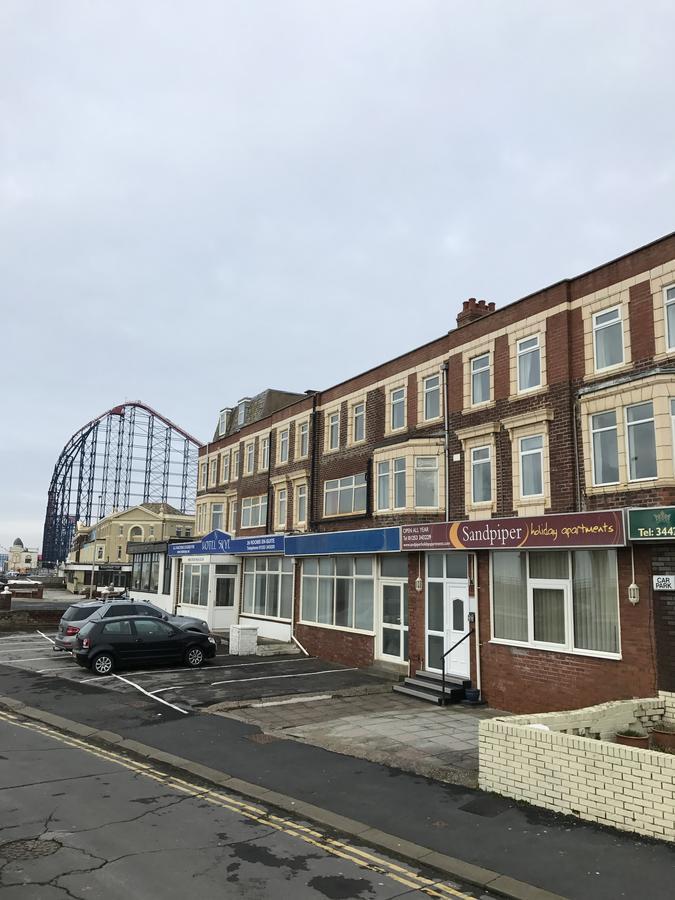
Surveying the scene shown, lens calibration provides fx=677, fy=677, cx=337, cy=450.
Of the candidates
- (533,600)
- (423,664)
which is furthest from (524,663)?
(423,664)

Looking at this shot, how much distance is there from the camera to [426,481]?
19.8 m

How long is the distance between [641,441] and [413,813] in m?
8.70

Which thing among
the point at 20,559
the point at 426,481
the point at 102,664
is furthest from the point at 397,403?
the point at 20,559

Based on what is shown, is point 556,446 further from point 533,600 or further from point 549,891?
point 549,891

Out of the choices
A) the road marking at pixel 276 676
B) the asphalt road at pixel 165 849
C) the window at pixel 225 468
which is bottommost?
the road marking at pixel 276 676

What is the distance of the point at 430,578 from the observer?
18.7 m

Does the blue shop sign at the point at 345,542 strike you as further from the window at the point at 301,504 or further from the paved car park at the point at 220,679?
the paved car park at the point at 220,679

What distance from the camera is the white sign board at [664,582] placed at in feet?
40.1

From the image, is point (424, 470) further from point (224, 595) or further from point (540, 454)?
point (224, 595)

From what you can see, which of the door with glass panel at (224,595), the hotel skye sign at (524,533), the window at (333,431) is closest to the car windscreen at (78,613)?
the door with glass panel at (224,595)

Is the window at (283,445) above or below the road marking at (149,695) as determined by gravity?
above

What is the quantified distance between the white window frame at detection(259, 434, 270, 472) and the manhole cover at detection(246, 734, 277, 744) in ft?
60.7

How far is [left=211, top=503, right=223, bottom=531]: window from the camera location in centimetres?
3481

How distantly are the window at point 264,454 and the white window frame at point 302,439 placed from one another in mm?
2944
